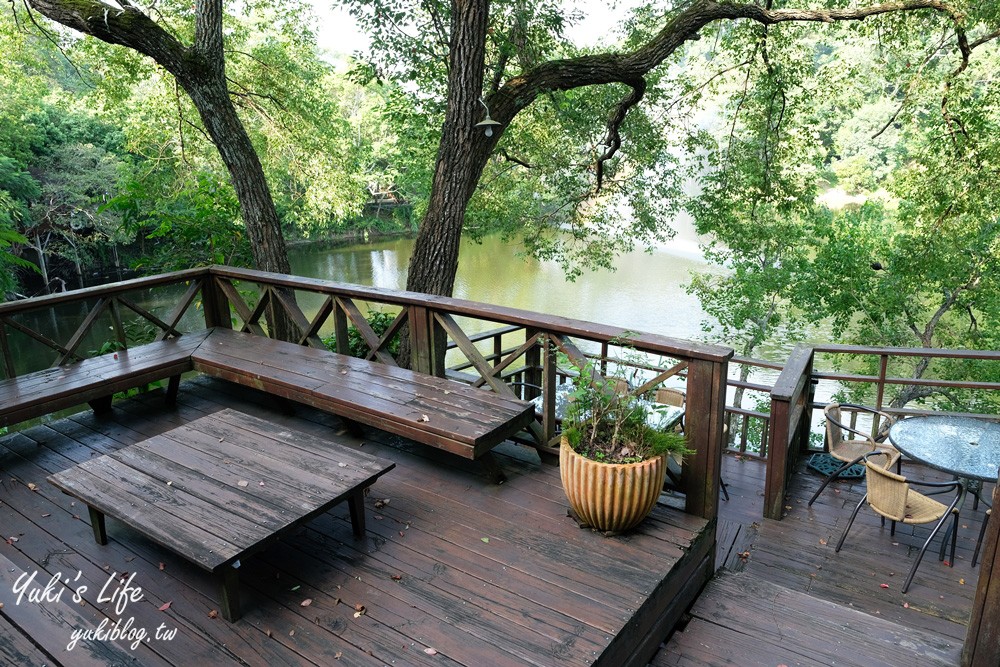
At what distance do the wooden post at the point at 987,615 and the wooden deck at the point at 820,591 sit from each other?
0.13 meters

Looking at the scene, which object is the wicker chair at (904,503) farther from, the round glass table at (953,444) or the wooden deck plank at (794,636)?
the wooden deck plank at (794,636)

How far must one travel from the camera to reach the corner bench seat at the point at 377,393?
2930mm

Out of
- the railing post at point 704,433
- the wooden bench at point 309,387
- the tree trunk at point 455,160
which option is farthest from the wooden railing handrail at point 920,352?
the tree trunk at point 455,160

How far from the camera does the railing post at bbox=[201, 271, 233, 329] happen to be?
4.83 metres

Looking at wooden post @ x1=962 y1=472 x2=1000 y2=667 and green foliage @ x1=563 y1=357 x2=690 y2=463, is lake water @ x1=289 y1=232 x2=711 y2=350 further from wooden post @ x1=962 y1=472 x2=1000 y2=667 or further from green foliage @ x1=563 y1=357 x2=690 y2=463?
wooden post @ x1=962 y1=472 x2=1000 y2=667

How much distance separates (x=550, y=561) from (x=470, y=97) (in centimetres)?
411

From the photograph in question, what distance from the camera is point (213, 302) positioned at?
4887 millimetres

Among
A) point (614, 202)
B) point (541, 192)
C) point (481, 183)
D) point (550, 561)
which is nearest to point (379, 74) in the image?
point (481, 183)

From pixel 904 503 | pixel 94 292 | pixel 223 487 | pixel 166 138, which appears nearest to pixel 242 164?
pixel 94 292

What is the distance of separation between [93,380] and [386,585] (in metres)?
2.60

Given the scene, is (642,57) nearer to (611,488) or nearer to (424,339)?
(424,339)

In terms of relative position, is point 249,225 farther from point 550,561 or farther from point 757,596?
point 757,596

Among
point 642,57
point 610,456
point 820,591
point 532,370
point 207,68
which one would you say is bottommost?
point 820,591

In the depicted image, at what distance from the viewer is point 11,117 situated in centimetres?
1391
